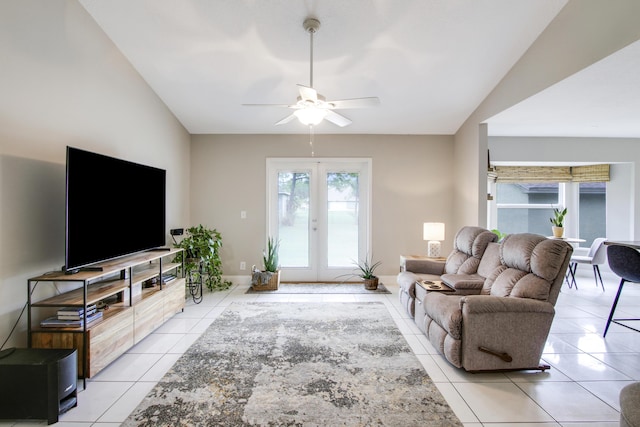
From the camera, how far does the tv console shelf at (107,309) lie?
2076 mm

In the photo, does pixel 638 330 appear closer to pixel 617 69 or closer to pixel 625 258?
pixel 625 258

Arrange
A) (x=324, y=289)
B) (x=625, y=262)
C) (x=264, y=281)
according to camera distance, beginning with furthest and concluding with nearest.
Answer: (x=324, y=289) → (x=264, y=281) → (x=625, y=262)

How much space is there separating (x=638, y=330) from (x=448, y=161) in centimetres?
292

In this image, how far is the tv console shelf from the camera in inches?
81.7

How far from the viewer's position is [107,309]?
2.50 m

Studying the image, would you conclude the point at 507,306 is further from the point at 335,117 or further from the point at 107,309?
the point at 107,309

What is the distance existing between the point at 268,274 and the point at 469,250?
2.71 metres

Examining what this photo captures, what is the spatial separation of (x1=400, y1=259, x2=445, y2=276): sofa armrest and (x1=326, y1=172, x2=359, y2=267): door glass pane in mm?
1357

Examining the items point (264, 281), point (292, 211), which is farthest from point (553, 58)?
point (264, 281)

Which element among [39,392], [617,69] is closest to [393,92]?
[617,69]

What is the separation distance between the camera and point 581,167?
17.8 ft

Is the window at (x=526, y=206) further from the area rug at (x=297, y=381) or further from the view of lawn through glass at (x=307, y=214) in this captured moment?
the area rug at (x=297, y=381)

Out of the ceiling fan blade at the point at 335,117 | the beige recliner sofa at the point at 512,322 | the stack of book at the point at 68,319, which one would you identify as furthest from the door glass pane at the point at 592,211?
the stack of book at the point at 68,319

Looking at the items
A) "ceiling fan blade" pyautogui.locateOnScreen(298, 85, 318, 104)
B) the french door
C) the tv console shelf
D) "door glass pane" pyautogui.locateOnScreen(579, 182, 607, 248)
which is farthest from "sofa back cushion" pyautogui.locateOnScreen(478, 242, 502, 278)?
"door glass pane" pyautogui.locateOnScreen(579, 182, 607, 248)
